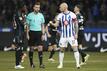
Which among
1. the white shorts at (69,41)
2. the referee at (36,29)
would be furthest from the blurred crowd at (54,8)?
the white shorts at (69,41)

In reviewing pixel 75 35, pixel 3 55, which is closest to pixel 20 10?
pixel 75 35

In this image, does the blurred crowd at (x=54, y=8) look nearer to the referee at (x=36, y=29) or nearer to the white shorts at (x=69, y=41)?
the referee at (x=36, y=29)

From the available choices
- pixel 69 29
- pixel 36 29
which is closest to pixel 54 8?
pixel 36 29

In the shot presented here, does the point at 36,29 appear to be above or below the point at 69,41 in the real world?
above

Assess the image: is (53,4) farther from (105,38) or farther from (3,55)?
(3,55)

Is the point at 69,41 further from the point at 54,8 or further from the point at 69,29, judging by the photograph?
the point at 54,8

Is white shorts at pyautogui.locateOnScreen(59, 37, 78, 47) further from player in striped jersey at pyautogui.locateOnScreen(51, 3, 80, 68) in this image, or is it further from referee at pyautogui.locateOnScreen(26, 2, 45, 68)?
referee at pyautogui.locateOnScreen(26, 2, 45, 68)

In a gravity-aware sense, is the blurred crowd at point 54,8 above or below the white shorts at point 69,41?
above

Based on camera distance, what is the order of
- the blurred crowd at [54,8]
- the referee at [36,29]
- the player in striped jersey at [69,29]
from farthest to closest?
1. the blurred crowd at [54,8]
2. the referee at [36,29]
3. the player in striped jersey at [69,29]

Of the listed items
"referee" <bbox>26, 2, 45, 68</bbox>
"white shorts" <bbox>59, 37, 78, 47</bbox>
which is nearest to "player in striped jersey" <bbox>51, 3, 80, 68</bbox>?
"white shorts" <bbox>59, 37, 78, 47</bbox>

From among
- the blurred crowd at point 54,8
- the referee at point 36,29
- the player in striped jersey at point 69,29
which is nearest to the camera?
the player in striped jersey at point 69,29

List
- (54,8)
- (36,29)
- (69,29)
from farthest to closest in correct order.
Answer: (54,8) → (36,29) → (69,29)

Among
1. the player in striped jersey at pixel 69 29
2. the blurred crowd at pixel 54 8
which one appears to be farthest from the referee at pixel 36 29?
the blurred crowd at pixel 54 8

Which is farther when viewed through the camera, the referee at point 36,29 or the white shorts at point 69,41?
the referee at point 36,29
